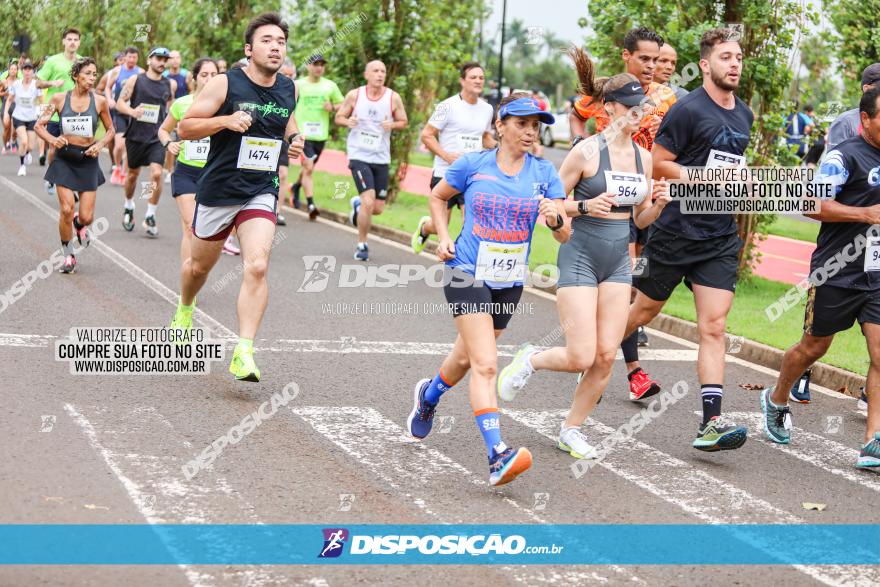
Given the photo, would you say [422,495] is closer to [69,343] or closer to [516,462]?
[516,462]

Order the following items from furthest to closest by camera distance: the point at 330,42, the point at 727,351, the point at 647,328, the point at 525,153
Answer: the point at 330,42, the point at 647,328, the point at 727,351, the point at 525,153

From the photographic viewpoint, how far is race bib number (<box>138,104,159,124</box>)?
1587cm

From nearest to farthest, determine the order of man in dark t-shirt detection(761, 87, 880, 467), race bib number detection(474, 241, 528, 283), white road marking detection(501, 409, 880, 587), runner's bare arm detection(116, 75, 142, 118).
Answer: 1. white road marking detection(501, 409, 880, 587)
2. race bib number detection(474, 241, 528, 283)
3. man in dark t-shirt detection(761, 87, 880, 467)
4. runner's bare arm detection(116, 75, 142, 118)

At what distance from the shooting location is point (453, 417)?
771cm

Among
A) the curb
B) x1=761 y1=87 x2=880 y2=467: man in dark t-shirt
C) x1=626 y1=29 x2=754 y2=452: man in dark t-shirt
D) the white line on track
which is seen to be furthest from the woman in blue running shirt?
the curb

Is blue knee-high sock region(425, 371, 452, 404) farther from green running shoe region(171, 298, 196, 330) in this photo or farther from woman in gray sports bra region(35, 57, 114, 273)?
woman in gray sports bra region(35, 57, 114, 273)

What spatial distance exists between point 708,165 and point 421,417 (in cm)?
222

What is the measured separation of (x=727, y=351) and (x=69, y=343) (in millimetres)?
5233

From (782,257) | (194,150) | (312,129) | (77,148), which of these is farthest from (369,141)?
(782,257)

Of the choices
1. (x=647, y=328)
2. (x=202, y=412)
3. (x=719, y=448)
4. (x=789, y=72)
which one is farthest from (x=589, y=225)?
(x=789, y=72)

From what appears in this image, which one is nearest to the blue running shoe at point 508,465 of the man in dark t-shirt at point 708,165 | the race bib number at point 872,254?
the man in dark t-shirt at point 708,165

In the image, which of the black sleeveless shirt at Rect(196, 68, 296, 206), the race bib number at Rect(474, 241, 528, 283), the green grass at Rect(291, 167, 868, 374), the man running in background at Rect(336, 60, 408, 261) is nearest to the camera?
the race bib number at Rect(474, 241, 528, 283)

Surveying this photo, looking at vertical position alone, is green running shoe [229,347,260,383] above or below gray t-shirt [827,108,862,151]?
below

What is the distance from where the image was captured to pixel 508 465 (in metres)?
5.96
